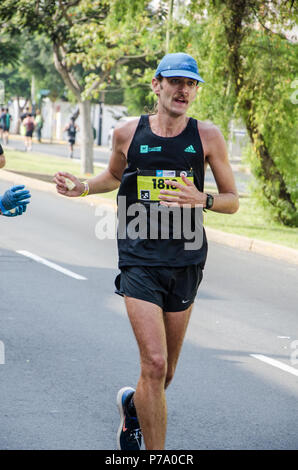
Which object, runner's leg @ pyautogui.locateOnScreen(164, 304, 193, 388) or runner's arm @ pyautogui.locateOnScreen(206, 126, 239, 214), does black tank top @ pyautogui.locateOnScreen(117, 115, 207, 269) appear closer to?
runner's arm @ pyautogui.locateOnScreen(206, 126, 239, 214)

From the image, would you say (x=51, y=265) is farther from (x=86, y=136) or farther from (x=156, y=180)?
(x=86, y=136)

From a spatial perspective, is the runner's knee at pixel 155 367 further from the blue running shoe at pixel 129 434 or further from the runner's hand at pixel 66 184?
the runner's hand at pixel 66 184

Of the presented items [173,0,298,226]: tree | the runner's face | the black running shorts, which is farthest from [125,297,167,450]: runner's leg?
[173,0,298,226]: tree

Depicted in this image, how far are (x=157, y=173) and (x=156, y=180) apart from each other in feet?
0.12

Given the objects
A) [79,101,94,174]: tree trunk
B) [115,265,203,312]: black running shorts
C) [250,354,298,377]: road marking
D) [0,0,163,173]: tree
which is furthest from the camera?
[79,101,94,174]: tree trunk

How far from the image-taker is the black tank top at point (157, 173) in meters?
4.25

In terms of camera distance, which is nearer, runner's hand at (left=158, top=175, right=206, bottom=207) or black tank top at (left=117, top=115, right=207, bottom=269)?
runner's hand at (left=158, top=175, right=206, bottom=207)

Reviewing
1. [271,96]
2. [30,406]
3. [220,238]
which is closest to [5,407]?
[30,406]

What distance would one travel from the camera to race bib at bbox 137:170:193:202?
4.25 m

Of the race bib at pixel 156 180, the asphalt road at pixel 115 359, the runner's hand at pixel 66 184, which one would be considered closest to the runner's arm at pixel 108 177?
the runner's hand at pixel 66 184

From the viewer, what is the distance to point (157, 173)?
14.0 ft

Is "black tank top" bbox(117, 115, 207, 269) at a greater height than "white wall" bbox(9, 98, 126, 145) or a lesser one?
greater

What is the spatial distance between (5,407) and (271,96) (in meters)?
10.5

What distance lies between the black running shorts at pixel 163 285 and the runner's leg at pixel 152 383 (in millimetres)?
139
